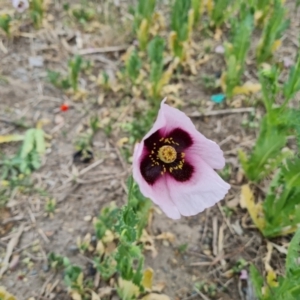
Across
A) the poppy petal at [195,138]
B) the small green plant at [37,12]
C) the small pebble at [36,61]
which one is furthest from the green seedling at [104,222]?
the small green plant at [37,12]

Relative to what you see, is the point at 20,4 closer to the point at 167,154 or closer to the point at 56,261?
the point at 56,261

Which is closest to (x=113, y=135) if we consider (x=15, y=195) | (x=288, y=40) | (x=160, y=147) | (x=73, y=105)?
(x=73, y=105)

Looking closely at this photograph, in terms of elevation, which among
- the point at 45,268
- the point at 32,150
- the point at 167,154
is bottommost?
the point at 45,268

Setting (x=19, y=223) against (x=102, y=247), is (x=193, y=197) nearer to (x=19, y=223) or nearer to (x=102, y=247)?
(x=102, y=247)

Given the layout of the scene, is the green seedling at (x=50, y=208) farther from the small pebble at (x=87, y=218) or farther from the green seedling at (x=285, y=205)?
the green seedling at (x=285, y=205)

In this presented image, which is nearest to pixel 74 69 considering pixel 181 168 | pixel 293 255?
pixel 181 168
